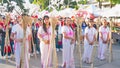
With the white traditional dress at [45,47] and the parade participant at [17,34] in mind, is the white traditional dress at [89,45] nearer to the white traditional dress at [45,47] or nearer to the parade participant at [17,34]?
the white traditional dress at [45,47]

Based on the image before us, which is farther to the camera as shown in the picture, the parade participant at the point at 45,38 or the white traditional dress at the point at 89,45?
the white traditional dress at the point at 89,45

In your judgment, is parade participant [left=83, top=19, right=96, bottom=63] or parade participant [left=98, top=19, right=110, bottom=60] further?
parade participant [left=98, top=19, right=110, bottom=60]

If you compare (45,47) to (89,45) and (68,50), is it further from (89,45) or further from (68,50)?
(89,45)

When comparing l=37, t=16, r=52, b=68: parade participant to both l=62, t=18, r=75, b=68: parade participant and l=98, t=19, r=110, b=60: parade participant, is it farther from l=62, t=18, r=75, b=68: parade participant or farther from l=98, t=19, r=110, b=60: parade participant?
l=98, t=19, r=110, b=60: parade participant

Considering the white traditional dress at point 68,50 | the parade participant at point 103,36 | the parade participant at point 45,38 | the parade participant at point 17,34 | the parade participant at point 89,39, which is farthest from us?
the parade participant at point 103,36

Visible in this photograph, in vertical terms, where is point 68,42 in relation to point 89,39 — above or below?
above

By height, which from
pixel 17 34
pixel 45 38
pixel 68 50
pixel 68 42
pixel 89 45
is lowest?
pixel 89 45

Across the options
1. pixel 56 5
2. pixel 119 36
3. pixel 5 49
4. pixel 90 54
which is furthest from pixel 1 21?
pixel 56 5

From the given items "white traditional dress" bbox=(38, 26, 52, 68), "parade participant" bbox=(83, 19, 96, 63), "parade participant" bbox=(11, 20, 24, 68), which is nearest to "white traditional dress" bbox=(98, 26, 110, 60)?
"parade participant" bbox=(83, 19, 96, 63)

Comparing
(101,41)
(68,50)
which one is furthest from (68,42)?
(101,41)

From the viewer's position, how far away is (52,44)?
910 cm

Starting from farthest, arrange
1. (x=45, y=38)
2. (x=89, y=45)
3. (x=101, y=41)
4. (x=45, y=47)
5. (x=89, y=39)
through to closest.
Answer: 1. (x=101, y=41)
2. (x=89, y=45)
3. (x=89, y=39)
4. (x=45, y=47)
5. (x=45, y=38)

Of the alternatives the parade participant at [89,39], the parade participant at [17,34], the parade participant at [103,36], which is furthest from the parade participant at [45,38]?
the parade participant at [103,36]

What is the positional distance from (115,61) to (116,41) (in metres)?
8.44
